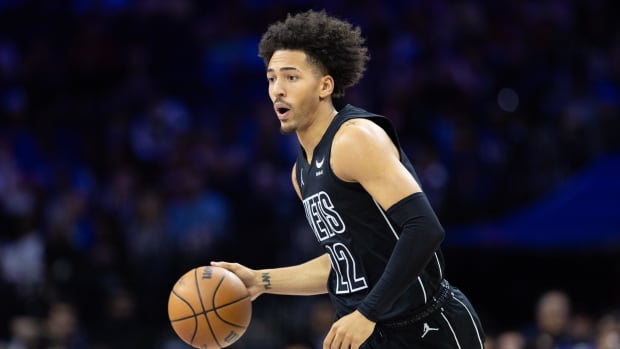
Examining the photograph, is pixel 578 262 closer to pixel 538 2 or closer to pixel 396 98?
pixel 396 98

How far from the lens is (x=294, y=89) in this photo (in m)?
5.00

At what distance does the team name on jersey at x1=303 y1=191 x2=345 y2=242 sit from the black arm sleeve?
0.55 metres

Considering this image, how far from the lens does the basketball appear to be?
5277mm

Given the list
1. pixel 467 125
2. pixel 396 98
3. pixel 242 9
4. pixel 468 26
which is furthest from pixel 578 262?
pixel 242 9

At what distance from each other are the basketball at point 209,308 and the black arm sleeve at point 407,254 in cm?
111

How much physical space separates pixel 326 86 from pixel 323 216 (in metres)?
0.70

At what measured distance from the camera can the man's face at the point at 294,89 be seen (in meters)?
5.01

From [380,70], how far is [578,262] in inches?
168

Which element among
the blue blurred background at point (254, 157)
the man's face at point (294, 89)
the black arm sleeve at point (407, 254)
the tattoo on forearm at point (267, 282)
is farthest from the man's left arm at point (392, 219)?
the blue blurred background at point (254, 157)

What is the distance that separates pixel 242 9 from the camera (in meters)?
15.8

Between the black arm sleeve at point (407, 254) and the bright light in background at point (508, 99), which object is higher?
the bright light in background at point (508, 99)

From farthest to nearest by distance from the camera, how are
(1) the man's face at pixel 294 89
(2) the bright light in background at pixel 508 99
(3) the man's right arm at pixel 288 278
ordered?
(2) the bright light in background at pixel 508 99 → (3) the man's right arm at pixel 288 278 → (1) the man's face at pixel 294 89

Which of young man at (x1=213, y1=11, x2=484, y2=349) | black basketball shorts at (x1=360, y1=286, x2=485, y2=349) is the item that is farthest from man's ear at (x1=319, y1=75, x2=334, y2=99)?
black basketball shorts at (x1=360, y1=286, x2=485, y2=349)

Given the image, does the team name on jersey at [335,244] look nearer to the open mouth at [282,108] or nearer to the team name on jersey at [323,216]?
the team name on jersey at [323,216]
